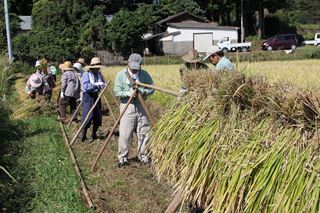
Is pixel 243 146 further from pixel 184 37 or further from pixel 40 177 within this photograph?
pixel 184 37

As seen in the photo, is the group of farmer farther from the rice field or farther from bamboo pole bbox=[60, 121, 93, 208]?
the rice field

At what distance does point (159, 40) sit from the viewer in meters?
49.5

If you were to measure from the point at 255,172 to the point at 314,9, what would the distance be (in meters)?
67.9

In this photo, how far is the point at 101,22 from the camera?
46.9 meters

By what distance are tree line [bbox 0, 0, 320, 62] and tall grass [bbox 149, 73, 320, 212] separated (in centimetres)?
3636

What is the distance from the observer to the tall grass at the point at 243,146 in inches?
114

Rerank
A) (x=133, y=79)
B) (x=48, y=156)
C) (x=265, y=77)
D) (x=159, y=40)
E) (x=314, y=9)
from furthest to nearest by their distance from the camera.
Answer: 1. (x=314, y=9)
2. (x=159, y=40)
3. (x=48, y=156)
4. (x=133, y=79)
5. (x=265, y=77)

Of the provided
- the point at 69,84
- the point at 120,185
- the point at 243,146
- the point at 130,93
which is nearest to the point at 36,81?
the point at 69,84

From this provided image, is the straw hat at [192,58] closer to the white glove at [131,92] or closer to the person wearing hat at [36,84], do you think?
the white glove at [131,92]

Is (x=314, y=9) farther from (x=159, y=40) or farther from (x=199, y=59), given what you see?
(x=199, y=59)

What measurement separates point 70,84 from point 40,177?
494 cm

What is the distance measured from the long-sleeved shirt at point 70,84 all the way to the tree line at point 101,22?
28.2 meters

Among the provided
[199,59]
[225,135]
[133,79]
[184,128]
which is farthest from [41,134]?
[225,135]

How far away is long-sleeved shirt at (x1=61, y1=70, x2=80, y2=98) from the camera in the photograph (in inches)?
472
